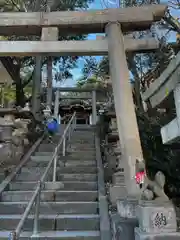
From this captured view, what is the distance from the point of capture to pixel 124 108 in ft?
19.2

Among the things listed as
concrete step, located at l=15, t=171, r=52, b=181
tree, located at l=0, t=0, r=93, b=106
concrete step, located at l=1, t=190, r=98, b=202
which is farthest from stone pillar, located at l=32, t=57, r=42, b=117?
concrete step, located at l=1, t=190, r=98, b=202

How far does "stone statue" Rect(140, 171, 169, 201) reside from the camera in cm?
334

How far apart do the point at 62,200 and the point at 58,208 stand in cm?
34

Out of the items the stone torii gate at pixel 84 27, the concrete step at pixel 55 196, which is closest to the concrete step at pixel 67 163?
the concrete step at pixel 55 196

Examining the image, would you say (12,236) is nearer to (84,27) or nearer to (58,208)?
(58,208)

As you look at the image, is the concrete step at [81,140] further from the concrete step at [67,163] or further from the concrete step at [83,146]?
the concrete step at [67,163]

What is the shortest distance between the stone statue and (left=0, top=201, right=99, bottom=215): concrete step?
1.96 metres

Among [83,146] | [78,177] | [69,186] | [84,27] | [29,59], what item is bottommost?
[69,186]

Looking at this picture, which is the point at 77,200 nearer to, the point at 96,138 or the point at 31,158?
the point at 31,158

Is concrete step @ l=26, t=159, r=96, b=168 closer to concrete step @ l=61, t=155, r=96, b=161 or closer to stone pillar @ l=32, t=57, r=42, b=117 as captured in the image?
concrete step @ l=61, t=155, r=96, b=161

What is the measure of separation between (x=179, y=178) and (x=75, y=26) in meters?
4.20

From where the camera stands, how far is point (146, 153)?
21.9 feet

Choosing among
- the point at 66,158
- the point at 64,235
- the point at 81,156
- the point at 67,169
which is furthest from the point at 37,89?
the point at 64,235

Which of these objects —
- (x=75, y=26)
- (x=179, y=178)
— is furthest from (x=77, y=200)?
(x=75, y=26)
